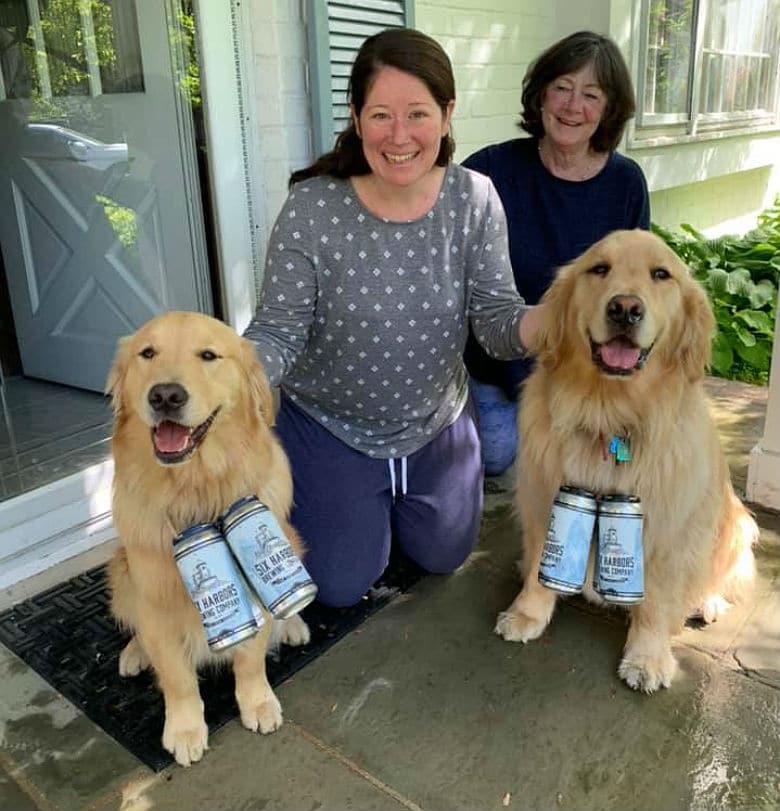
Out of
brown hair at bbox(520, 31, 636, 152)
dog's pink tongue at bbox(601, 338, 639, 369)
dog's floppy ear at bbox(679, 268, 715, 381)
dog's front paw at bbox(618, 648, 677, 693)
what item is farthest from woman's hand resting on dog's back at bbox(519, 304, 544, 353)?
brown hair at bbox(520, 31, 636, 152)

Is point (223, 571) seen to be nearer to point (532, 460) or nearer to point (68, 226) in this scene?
point (532, 460)

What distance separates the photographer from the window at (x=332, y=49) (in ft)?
11.0

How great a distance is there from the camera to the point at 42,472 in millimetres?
3064

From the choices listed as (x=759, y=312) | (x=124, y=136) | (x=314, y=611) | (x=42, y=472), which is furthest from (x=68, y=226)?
(x=759, y=312)

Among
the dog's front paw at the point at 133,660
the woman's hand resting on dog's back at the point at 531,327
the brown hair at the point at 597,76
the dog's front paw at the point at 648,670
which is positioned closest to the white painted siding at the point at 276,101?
the brown hair at the point at 597,76

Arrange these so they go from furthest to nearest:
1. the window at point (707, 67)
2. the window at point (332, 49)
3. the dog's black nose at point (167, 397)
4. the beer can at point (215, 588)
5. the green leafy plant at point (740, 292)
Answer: the window at point (707, 67), the green leafy plant at point (740, 292), the window at point (332, 49), the beer can at point (215, 588), the dog's black nose at point (167, 397)

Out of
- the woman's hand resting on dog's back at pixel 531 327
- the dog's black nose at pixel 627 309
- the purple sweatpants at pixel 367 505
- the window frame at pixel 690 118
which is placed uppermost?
the window frame at pixel 690 118

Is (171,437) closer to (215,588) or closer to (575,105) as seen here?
(215,588)

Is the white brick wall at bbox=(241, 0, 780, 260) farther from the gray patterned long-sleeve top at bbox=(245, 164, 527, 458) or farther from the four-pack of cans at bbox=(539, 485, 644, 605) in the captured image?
the four-pack of cans at bbox=(539, 485, 644, 605)

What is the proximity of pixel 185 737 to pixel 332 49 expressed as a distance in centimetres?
287

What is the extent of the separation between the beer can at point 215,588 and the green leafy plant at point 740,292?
140 inches

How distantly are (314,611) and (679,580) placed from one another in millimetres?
1148

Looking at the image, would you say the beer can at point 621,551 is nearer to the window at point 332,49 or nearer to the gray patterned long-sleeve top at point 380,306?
the gray patterned long-sleeve top at point 380,306

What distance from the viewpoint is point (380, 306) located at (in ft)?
7.84
